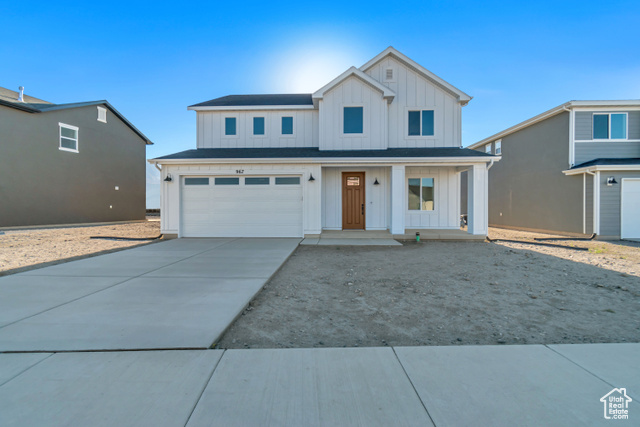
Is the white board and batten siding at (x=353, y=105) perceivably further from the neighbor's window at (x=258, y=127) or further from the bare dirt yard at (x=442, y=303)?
the bare dirt yard at (x=442, y=303)

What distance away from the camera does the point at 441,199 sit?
11750 mm

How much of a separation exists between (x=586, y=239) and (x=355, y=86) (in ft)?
34.4

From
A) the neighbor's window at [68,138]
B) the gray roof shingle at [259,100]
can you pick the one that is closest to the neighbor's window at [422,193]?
the gray roof shingle at [259,100]

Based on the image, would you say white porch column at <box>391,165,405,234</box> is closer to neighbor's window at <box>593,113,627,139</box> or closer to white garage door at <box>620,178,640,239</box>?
white garage door at <box>620,178,640,239</box>

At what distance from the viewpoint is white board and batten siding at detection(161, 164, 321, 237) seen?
10430 millimetres

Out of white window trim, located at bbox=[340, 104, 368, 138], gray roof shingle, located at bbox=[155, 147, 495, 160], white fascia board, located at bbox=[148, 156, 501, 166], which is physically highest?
white window trim, located at bbox=[340, 104, 368, 138]

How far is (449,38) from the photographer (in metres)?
13.6

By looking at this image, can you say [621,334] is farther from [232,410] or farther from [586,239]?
[586,239]

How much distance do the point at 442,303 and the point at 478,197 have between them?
742cm

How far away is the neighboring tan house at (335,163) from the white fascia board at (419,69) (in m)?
0.04

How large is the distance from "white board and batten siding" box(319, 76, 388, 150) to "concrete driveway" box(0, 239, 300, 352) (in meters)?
6.29

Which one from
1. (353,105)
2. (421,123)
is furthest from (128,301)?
(421,123)
